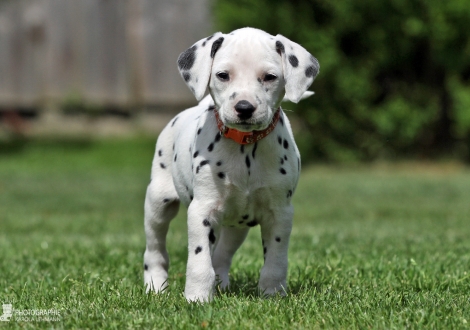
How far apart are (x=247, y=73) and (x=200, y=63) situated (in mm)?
346

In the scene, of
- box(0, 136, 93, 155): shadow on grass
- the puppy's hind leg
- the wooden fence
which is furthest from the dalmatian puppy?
the wooden fence

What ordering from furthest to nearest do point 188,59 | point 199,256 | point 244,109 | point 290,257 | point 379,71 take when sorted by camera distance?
1. point 379,71
2. point 290,257
3. point 188,59
4. point 199,256
5. point 244,109

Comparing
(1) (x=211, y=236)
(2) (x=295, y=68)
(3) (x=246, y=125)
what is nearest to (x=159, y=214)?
(1) (x=211, y=236)

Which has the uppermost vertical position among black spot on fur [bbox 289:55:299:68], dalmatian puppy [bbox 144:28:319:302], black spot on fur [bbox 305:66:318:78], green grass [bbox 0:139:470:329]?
black spot on fur [bbox 289:55:299:68]

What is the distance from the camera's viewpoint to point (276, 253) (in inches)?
181

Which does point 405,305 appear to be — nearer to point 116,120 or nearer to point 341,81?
point 341,81

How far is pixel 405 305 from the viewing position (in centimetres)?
430

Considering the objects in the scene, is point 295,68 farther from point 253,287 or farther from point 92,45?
point 92,45

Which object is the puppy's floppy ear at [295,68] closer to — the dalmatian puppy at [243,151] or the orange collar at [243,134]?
the dalmatian puppy at [243,151]

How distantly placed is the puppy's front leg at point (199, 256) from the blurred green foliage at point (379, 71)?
1141 centimetres

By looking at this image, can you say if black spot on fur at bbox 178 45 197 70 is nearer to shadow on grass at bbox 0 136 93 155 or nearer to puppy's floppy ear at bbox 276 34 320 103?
puppy's floppy ear at bbox 276 34 320 103

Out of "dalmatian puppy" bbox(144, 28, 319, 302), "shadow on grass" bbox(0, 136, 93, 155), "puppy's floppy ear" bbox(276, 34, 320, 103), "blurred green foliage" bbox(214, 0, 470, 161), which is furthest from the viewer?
"shadow on grass" bbox(0, 136, 93, 155)

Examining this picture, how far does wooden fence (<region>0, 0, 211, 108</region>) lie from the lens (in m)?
19.1

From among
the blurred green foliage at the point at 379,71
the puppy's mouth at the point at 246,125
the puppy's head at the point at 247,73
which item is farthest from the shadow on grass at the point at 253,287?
the blurred green foliage at the point at 379,71
